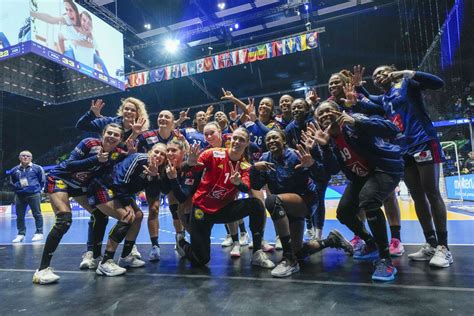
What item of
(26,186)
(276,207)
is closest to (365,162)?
(276,207)

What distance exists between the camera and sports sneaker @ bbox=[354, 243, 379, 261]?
2.78 metres

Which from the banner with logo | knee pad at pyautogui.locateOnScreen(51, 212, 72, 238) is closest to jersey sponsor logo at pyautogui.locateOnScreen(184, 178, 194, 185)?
knee pad at pyautogui.locateOnScreen(51, 212, 72, 238)

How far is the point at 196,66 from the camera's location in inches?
502

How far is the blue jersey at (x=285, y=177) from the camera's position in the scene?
266 centimetres

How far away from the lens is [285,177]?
8.84 ft

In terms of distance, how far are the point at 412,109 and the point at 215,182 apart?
5.94 feet

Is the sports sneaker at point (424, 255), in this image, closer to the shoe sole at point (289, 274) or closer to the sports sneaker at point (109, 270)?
the shoe sole at point (289, 274)

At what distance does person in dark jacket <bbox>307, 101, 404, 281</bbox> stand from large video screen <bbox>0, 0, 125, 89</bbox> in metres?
8.16

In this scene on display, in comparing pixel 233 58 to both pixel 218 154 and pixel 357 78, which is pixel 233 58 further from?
pixel 218 154

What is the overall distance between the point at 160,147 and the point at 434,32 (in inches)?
441

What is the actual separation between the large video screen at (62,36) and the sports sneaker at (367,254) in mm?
8574

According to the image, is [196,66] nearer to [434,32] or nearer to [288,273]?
[434,32]

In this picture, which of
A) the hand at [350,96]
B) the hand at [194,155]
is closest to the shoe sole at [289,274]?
the hand at [194,155]

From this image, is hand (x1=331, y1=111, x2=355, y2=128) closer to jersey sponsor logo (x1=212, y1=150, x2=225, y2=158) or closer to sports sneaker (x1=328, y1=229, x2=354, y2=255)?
jersey sponsor logo (x1=212, y1=150, x2=225, y2=158)
